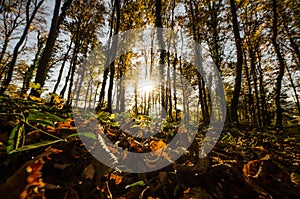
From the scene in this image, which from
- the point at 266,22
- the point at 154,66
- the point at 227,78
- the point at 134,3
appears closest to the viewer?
the point at 266,22

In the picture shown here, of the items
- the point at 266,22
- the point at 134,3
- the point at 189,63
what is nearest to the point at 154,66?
the point at 189,63

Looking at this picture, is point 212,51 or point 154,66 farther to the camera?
point 154,66

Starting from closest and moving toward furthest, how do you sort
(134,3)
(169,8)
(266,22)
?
(266,22) < (134,3) < (169,8)

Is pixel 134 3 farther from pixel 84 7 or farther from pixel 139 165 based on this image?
pixel 139 165

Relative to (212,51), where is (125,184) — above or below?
below

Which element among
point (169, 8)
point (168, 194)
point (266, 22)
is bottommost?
point (168, 194)

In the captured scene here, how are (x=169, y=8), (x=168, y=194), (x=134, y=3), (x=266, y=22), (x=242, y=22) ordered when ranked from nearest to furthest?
(x=168, y=194), (x=266, y=22), (x=134, y=3), (x=242, y=22), (x=169, y=8)

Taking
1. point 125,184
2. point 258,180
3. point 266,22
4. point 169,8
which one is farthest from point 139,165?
point 169,8

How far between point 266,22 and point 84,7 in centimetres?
1474

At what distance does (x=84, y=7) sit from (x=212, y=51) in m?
12.3

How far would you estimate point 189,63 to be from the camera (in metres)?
22.2

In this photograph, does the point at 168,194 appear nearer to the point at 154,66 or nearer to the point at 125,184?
the point at 125,184

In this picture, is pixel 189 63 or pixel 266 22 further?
pixel 189 63

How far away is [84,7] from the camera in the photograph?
16312 millimetres
